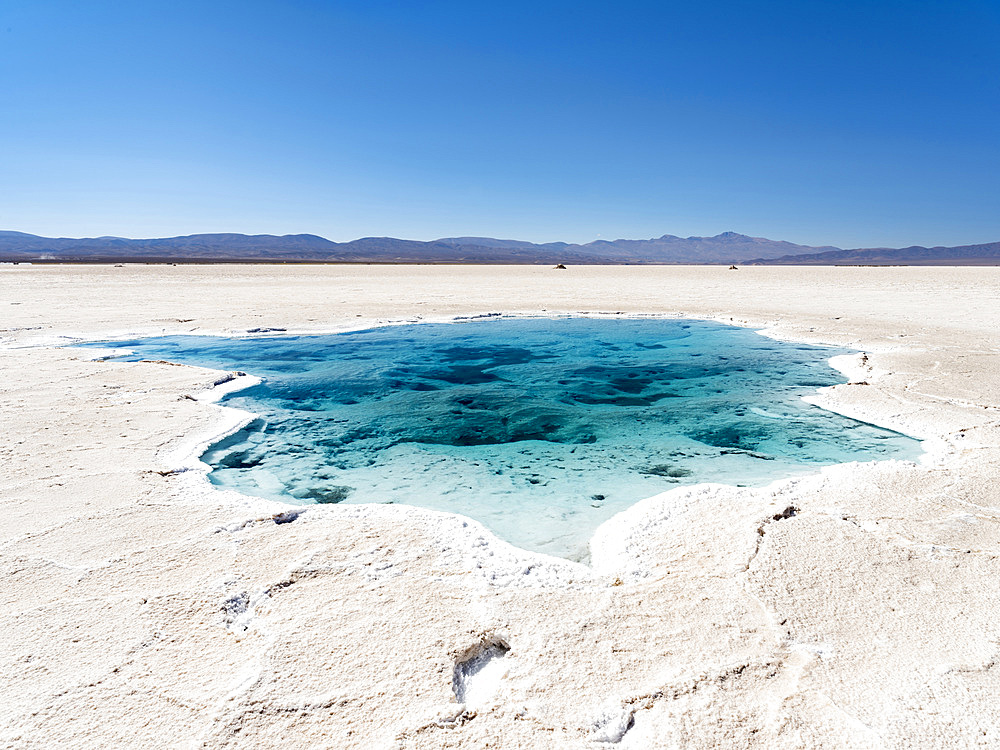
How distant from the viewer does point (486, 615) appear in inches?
101

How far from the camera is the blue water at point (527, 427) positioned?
4.41m

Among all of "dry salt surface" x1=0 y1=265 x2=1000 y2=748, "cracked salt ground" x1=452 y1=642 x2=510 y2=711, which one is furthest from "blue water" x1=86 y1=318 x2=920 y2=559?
"cracked salt ground" x1=452 y1=642 x2=510 y2=711

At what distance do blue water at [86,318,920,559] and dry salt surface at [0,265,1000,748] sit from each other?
0.56 metres

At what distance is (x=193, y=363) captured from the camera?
9.02 metres

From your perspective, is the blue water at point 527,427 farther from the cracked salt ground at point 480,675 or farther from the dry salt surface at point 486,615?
the cracked salt ground at point 480,675

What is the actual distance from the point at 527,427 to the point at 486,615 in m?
3.61

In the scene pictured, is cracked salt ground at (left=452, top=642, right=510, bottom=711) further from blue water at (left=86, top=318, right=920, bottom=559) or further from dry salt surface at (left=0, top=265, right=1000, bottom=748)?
blue water at (left=86, top=318, right=920, bottom=559)

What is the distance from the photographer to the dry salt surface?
1.97 meters

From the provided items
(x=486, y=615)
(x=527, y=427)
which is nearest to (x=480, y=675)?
(x=486, y=615)

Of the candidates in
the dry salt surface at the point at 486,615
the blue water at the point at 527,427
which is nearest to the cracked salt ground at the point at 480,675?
the dry salt surface at the point at 486,615

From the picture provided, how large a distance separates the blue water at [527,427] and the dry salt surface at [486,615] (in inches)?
22.0

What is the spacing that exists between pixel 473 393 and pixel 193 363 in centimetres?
509

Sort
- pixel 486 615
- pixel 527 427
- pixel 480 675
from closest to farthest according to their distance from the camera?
pixel 480 675 < pixel 486 615 < pixel 527 427

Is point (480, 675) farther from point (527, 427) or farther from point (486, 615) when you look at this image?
point (527, 427)
